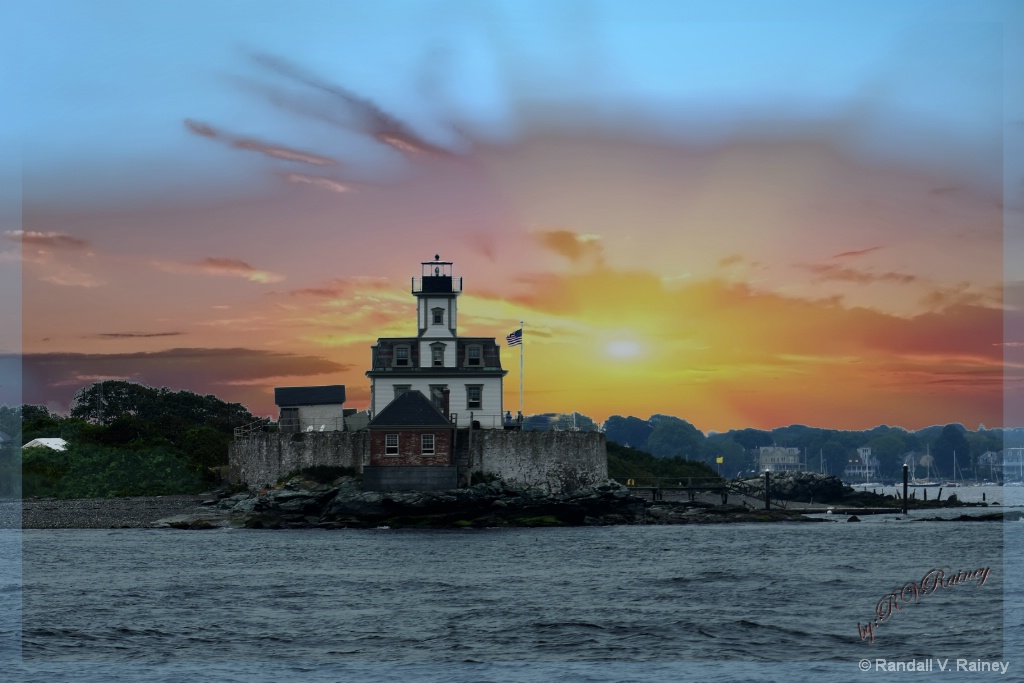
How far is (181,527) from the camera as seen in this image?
A: 59.6 meters

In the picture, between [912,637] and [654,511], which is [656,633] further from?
[654,511]

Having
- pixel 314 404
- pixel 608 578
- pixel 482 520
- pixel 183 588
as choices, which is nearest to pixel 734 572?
pixel 608 578

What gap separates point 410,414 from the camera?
2534 inches

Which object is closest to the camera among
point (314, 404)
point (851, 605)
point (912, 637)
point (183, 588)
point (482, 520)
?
point (912, 637)

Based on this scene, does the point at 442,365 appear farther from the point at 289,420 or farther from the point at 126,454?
the point at 126,454

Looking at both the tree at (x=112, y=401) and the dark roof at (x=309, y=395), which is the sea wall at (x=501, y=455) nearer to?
the dark roof at (x=309, y=395)

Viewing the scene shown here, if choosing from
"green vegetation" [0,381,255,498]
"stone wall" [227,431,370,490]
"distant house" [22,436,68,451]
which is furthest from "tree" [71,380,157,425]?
"stone wall" [227,431,370,490]

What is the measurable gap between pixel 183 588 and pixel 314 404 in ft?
123

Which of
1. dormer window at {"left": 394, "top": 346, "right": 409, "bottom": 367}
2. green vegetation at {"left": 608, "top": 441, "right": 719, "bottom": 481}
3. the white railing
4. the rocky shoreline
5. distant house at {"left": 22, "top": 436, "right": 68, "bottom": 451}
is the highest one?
dormer window at {"left": 394, "top": 346, "right": 409, "bottom": 367}

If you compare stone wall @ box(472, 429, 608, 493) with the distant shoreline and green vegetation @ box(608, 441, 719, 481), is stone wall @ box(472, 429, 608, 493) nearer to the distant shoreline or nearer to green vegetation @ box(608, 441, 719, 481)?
the distant shoreline

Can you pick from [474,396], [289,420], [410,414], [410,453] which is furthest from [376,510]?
[289,420]

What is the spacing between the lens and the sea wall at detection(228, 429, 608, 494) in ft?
223

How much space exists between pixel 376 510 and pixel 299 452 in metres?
9.49

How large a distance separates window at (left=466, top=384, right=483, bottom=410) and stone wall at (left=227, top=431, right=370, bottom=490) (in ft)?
22.0
